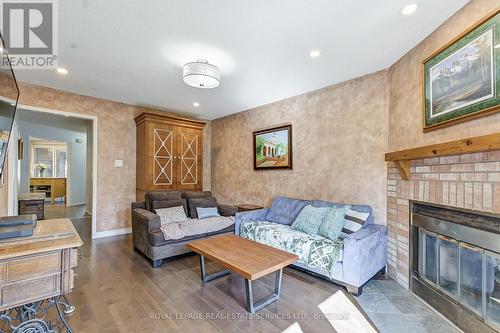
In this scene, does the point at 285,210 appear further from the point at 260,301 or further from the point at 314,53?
the point at 314,53

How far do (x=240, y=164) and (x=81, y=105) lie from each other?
123 inches

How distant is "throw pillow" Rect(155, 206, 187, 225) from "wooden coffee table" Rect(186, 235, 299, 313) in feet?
3.56

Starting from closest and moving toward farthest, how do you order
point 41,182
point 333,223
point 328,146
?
point 333,223 → point 328,146 → point 41,182

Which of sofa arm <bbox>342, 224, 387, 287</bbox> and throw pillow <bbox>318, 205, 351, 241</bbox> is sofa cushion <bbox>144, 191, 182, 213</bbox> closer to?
throw pillow <bbox>318, 205, 351, 241</bbox>

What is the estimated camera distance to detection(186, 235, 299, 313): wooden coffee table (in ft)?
6.26

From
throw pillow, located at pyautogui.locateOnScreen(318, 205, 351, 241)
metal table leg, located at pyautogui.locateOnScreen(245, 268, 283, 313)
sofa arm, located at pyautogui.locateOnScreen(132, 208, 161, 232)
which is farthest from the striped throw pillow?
sofa arm, located at pyautogui.locateOnScreen(132, 208, 161, 232)

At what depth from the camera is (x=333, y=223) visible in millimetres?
2727

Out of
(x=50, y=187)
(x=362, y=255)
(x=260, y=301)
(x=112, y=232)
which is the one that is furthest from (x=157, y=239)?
(x=50, y=187)

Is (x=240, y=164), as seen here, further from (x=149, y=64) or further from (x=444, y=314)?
(x=444, y=314)

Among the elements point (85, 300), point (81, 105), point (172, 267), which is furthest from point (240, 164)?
point (85, 300)

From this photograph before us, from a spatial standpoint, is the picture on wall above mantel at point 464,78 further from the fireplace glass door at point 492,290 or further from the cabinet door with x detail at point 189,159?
the cabinet door with x detail at point 189,159

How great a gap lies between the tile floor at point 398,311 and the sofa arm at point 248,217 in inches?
71.2

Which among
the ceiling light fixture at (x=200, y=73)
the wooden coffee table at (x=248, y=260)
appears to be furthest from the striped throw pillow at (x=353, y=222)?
the ceiling light fixture at (x=200, y=73)

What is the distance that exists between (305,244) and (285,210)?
1066mm
